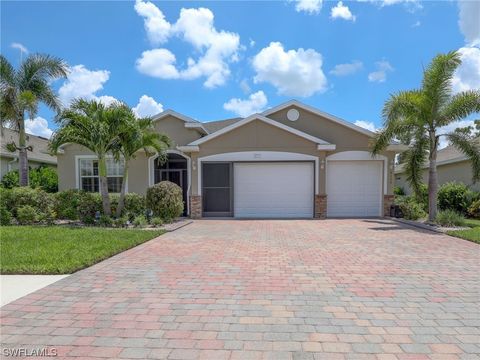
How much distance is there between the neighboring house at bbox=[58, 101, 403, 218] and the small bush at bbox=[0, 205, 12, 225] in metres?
6.85

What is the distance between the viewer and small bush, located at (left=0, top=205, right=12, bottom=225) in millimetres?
11320

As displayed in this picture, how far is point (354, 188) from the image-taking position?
14453mm

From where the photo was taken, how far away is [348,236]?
9.29m

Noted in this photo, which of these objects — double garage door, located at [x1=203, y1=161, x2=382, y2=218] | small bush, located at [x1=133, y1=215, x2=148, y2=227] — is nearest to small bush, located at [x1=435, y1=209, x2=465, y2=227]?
double garage door, located at [x1=203, y1=161, x2=382, y2=218]

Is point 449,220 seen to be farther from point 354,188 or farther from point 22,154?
point 22,154

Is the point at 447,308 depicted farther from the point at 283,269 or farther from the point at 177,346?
the point at 177,346

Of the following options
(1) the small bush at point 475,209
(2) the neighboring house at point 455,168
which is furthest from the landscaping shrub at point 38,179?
(1) the small bush at point 475,209

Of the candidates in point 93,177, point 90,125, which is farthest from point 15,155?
point 90,125

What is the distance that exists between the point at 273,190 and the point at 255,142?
93.0 inches

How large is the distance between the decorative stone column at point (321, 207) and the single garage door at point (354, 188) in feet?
2.33

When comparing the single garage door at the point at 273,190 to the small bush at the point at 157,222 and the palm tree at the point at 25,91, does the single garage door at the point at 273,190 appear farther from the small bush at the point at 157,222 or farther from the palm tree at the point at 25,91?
the palm tree at the point at 25,91

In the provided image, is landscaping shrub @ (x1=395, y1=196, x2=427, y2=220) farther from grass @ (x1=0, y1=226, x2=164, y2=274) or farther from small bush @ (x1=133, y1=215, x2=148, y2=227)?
small bush @ (x1=133, y1=215, x2=148, y2=227)

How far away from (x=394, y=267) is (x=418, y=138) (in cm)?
838

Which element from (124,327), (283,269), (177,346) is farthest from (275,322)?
(283,269)
